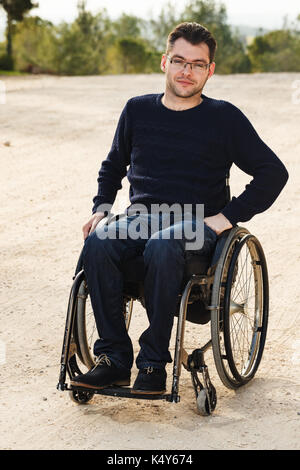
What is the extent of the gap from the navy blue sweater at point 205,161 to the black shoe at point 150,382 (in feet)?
2.37

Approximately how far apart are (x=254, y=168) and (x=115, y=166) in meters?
0.67

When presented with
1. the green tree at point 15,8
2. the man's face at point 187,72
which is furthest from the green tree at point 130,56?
the man's face at point 187,72

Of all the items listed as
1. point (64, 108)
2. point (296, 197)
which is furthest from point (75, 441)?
point (64, 108)

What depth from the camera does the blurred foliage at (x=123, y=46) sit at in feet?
107

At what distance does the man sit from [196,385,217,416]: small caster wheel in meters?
0.19

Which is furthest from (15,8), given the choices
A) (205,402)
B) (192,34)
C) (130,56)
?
(205,402)

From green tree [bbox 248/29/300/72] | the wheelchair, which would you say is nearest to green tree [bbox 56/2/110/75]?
green tree [bbox 248/29/300/72]

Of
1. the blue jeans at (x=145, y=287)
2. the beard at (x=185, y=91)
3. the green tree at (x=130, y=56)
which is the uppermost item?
the beard at (x=185, y=91)

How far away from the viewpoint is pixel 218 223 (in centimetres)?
344

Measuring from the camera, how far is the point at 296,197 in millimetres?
7449

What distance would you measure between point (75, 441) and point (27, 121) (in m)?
8.52

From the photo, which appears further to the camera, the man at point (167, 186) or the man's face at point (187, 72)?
the man's face at point (187, 72)

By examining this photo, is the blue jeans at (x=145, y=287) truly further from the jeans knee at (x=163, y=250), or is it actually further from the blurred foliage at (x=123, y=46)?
the blurred foliage at (x=123, y=46)

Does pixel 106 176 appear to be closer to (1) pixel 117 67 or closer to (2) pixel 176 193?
(2) pixel 176 193
